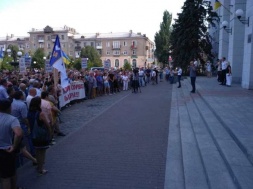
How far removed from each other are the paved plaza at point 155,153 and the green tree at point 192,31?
883 inches

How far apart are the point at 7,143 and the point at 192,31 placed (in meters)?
30.7

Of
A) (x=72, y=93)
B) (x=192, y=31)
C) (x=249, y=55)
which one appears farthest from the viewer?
(x=192, y=31)

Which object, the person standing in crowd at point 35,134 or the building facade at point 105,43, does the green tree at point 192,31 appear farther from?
→ the building facade at point 105,43

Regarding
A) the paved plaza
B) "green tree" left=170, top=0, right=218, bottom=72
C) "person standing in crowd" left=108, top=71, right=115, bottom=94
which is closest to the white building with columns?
"green tree" left=170, top=0, right=218, bottom=72

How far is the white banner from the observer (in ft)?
45.6

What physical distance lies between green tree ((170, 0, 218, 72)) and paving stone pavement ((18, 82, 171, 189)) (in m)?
22.7

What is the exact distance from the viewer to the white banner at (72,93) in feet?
45.6

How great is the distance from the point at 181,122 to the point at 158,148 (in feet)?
10.2

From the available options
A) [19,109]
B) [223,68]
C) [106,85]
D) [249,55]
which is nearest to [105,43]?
[106,85]

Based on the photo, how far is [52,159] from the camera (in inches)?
266

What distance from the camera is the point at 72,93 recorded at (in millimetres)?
15586

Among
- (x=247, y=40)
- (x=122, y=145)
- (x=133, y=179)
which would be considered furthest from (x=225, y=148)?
(x=247, y=40)

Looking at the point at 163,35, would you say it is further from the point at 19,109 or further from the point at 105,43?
the point at 19,109

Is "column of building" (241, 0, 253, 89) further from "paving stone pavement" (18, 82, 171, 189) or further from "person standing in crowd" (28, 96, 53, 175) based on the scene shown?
"person standing in crowd" (28, 96, 53, 175)
